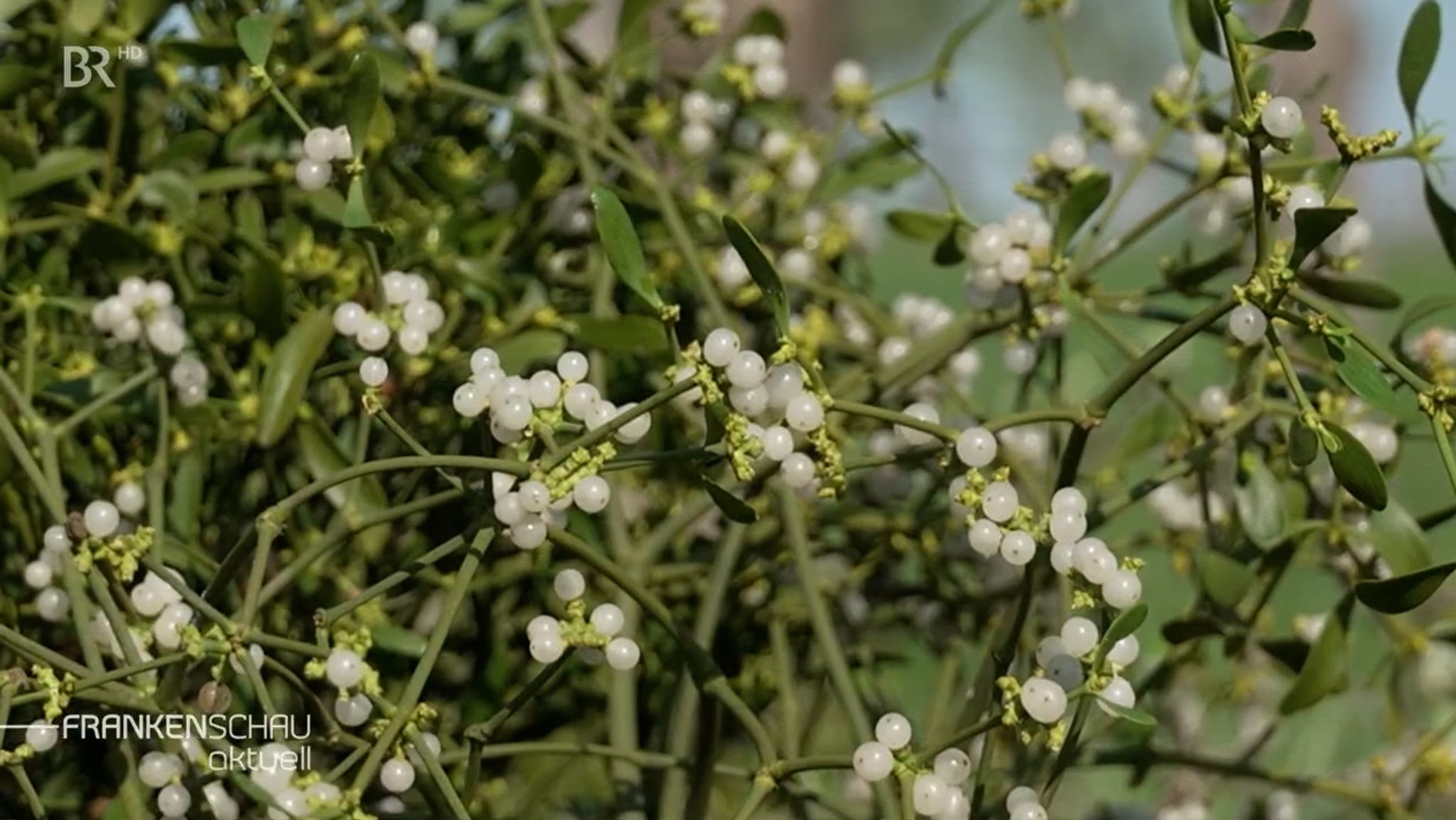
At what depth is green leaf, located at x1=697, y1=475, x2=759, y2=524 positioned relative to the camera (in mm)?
370

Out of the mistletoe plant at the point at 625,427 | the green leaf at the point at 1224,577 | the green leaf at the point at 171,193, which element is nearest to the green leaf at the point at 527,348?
the mistletoe plant at the point at 625,427

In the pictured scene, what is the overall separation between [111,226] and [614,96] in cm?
22

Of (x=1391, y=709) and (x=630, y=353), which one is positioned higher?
(x=630, y=353)

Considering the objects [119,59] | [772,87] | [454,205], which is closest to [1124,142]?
[772,87]

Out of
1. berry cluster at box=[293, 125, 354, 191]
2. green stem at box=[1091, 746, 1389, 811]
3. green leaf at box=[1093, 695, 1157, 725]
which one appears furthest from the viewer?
green stem at box=[1091, 746, 1389, 811]

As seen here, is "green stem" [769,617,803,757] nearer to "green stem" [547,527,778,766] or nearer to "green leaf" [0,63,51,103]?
"green stem" [547,527,778,766]

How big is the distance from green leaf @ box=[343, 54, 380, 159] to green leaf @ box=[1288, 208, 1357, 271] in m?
0.21

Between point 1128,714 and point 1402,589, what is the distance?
0.07 metres

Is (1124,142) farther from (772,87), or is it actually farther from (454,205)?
(454,205)

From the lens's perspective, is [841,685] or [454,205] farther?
[454,205]

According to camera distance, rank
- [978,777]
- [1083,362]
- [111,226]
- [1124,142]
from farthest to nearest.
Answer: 1. [1083,362]
2. [1124,142]
3. [111,226]
4. [978,777]

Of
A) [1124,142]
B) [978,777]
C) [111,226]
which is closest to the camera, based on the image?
[978,777]

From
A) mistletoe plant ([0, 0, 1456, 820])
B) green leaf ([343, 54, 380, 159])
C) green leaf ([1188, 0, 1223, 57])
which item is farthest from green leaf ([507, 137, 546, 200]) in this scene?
green leaf ([1188, 0, 1223, 57])

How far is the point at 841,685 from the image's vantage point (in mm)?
458
